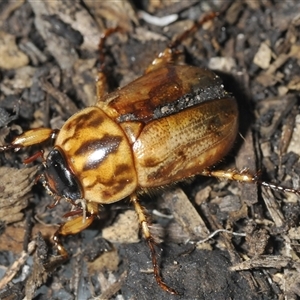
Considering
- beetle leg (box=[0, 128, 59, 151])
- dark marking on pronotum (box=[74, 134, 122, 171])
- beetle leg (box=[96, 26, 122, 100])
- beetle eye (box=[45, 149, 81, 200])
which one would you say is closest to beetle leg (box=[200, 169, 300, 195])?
dark marking on pronotum (box=[74, 134, 122, 171])

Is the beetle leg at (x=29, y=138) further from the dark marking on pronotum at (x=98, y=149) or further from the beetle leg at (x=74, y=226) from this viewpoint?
the beetle leg at (x=74, y=226)

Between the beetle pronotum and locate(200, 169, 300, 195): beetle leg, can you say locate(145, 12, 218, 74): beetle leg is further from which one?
locate(200, 169, 300, 195): beetle leg

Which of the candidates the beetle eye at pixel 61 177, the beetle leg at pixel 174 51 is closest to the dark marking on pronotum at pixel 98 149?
the beetle eye at pixel 61 177

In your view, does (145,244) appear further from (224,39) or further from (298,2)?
(298,2)

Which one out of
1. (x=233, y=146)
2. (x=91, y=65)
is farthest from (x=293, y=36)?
(x=91, y=65)

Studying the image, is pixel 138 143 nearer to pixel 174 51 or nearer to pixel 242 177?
pixel 242 177
